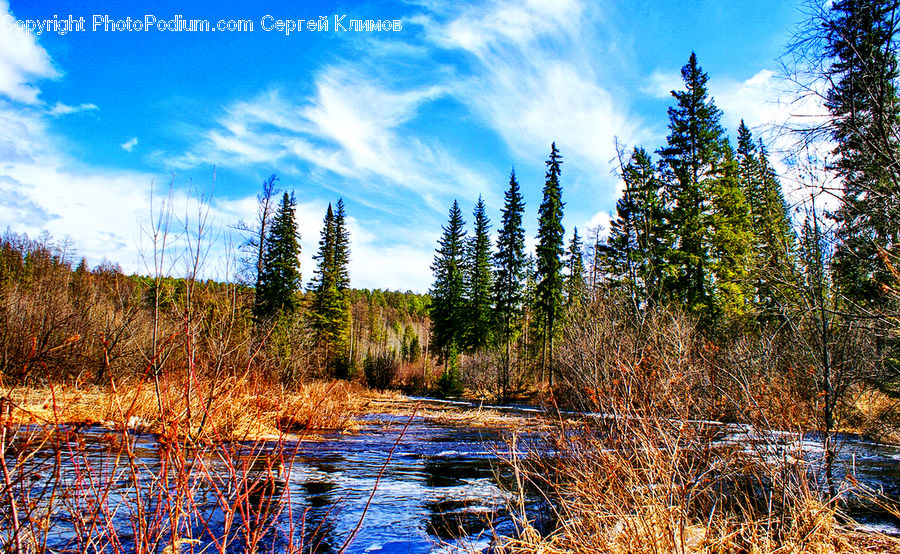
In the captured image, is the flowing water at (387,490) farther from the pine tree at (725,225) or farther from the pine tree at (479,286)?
the pine tree at (479,286)

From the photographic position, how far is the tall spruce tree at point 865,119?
5.92 metres

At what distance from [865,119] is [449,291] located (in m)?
37.2

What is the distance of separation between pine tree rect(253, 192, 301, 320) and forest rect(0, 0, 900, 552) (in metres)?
0.15

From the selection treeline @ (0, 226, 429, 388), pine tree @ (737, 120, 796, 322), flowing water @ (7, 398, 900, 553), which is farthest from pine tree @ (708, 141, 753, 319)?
treeline @ (0, 226, 429, 388)

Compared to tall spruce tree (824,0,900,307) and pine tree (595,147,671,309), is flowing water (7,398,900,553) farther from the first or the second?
pine tree (595,147,671,309)

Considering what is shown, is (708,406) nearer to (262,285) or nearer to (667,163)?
(667,163)

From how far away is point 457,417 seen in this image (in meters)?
19.5

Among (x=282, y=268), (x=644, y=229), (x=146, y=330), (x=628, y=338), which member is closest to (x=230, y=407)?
(x=628, y=338)

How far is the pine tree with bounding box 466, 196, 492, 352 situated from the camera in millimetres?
38750

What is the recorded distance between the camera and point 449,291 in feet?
141

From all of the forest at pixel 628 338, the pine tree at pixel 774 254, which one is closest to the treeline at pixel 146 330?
the forest at pixel 628 338

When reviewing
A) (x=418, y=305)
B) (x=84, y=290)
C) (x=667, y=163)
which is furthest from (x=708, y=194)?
(x=418, y=305)

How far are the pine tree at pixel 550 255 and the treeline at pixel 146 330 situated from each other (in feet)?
31.1

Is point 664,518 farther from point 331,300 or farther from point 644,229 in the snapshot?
point 331,300
